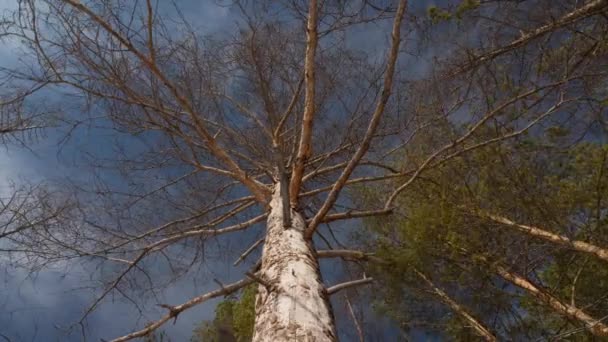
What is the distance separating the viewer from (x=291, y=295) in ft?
7.59

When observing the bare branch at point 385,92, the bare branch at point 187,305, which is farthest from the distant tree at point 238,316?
the bare branch at point 385,92

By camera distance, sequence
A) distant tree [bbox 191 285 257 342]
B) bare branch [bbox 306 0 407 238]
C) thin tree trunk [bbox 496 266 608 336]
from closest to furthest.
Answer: bare branch [bbox 306 0 407 238] → thin tree trunk [bbox 496 266 608 336] → distant tree [bbox 191 285 257 342]

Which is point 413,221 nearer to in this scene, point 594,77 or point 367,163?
point 367,163

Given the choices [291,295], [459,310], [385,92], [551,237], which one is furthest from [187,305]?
[551,237]

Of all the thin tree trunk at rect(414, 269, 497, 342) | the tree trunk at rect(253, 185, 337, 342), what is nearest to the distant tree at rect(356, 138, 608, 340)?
the thin tree trunk at rect(414, 269, 497, 342)

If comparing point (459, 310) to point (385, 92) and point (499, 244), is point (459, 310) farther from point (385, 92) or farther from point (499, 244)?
point (385, 92)

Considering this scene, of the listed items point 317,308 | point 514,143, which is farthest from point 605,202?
point 317,308

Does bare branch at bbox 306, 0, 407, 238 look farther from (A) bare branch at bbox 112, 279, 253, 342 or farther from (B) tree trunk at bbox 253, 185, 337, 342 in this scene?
(A) bare branch at bbox 112, 279, 253, 342

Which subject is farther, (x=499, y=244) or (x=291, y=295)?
(x=499, y=244)

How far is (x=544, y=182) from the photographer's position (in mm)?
5059

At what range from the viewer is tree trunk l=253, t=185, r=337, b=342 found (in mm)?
2098

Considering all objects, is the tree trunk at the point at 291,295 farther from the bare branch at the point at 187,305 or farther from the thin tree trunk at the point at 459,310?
the thin tree trunk at the point at 459,310

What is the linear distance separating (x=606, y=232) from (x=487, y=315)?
4.96ft

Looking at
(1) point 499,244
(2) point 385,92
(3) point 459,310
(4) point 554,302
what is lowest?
(4) point 554,302
